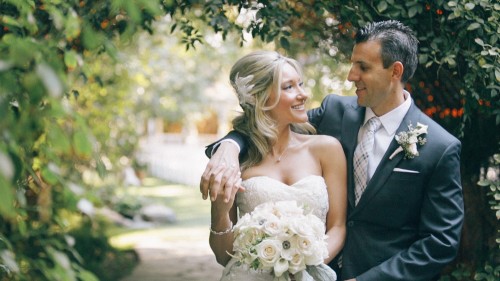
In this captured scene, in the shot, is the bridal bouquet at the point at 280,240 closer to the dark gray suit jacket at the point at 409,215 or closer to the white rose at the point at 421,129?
the dark gray suit jacket at the point at 409,215

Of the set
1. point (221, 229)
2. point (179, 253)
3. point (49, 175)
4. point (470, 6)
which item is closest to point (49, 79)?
point (49, 175)

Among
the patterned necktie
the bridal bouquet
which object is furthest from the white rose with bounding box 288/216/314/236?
the patterned necktie

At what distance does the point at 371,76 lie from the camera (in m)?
3.16

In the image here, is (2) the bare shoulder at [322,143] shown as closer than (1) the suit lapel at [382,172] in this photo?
No

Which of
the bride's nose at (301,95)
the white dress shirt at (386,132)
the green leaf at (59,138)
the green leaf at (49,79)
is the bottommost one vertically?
the white dress shirt at (386,132)

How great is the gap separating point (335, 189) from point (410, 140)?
0.48 meters

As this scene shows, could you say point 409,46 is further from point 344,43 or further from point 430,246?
point 344,43

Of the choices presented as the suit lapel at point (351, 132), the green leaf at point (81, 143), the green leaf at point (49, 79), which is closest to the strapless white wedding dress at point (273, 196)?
the suit lapel at point (351, 132)

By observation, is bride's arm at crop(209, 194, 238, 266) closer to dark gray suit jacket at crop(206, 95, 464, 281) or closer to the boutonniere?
dark gray suit jacket at crop(206, 95, 464, 281)

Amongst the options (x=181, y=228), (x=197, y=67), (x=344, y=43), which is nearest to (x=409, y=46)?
(x=344, y=43)

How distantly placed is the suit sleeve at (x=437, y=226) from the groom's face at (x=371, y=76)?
42 cm

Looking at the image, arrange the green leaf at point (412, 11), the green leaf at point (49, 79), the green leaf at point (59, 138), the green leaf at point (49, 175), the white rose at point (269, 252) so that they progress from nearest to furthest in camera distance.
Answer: the green leaf at point (49, 79), the green leaf at point (59, 138), the green leaf at point (49, 175), the white rose at point (269, 252), the green leaf at point (412, 11)

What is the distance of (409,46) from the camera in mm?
3268

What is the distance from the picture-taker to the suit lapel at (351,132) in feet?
10.9
